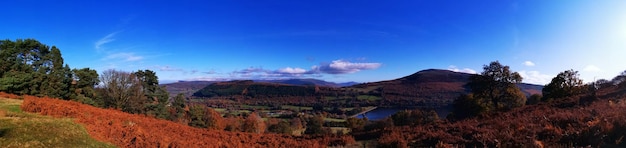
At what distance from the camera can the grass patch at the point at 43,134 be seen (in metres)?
9.80

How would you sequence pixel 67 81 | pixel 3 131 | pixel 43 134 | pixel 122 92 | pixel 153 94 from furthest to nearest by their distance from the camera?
1. pixel 153 94
2. pixel 122 92
3. pixel 67 81
4. pixel 43 134
5. pixel 3 131

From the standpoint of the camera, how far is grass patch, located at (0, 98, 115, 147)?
9.80 metres

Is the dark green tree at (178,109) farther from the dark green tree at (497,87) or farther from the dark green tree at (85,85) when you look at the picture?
the dark green tree at (497,87)

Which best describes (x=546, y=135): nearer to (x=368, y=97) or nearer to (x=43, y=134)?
(x=43, y=134)

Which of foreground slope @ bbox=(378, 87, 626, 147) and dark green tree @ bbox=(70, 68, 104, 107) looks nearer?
foreground slope @ bbox=(378, 87, 626, 147)

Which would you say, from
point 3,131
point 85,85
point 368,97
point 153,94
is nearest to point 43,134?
point 3,131

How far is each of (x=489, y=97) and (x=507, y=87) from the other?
271cm

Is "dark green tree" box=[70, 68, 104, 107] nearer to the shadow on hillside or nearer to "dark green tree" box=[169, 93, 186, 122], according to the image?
"dark green tree" box=[169, 93, 186, 122]

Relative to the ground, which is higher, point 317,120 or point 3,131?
point 3,131

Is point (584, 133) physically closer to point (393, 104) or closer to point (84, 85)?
point (84, 85)

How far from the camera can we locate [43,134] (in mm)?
10836

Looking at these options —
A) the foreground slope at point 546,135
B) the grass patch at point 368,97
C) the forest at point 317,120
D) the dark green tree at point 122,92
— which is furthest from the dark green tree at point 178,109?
the grass patch at point 368,97

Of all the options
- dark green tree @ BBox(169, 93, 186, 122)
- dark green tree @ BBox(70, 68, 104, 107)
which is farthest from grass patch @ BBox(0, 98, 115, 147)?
dark green tree @ BBox(169, 93, 186, 122)

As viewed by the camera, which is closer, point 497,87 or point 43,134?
point 43,134
